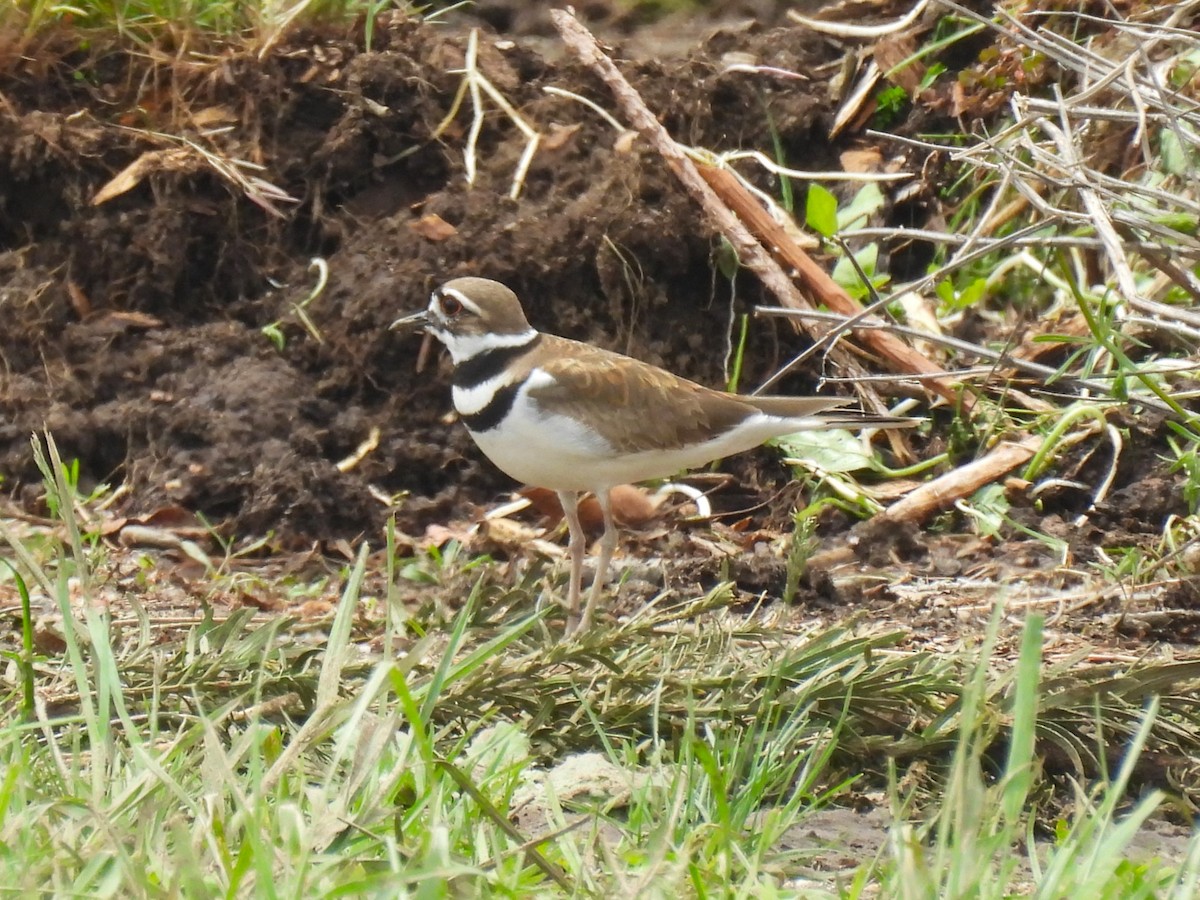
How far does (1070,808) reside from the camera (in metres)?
3.08

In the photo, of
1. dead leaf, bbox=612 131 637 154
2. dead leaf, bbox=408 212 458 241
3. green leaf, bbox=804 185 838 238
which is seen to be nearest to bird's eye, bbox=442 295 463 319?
dead leaf, bbox=408 212 458 241

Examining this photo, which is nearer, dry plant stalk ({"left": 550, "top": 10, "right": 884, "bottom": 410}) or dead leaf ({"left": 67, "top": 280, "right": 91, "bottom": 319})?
dry plant stalk ({"left": 550, "top": 10, "right": 884, "bottom": 410})

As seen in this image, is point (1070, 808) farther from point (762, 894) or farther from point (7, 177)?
point (7, 177)

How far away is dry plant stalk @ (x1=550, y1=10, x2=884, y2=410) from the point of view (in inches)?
227

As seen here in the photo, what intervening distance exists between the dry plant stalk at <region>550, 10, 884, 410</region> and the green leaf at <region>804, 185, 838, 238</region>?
0.38m

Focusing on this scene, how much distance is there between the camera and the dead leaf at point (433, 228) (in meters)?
6.14

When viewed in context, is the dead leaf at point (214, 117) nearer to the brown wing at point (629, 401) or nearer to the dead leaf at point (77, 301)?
the dead leaf at point (77, 301)

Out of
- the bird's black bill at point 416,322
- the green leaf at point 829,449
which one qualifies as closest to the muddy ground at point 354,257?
the green leaf at point 829,449

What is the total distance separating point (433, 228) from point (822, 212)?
1.53 meters

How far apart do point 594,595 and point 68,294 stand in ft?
9.45

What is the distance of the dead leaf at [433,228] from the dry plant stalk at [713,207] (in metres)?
0.83

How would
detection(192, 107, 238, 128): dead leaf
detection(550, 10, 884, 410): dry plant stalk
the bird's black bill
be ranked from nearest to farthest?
the bird's black bill < detection(550, 10, 884, 410): dry plant stalk < detection(192, 107, 238, 128): dead leaf

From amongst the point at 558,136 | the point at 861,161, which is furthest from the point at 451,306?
the point at 861,161

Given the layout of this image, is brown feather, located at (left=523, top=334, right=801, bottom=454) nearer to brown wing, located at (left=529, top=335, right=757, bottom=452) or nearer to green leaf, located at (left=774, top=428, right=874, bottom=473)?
brown wing, located at (left=529, top=335, right=757, bottom=452)
